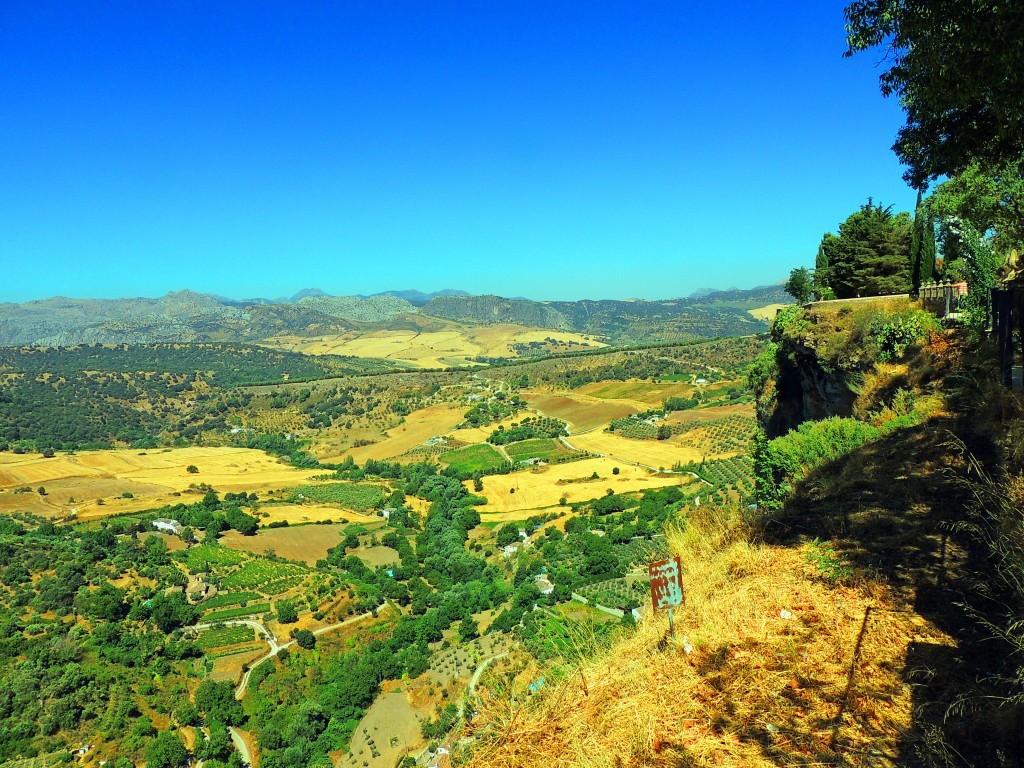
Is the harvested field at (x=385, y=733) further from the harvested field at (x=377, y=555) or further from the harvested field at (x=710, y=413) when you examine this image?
the harvested field at (x=710, y=413)

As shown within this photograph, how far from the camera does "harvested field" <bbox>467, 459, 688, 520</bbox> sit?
2178 inches

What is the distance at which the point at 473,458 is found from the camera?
75.0 meters

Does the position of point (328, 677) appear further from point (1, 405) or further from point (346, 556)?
point (1, 405)

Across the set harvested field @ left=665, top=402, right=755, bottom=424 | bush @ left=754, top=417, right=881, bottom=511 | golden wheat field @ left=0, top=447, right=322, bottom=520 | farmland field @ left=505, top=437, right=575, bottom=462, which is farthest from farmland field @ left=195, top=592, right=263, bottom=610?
harvested field @ left=665, top=402, right=755, bottom=424

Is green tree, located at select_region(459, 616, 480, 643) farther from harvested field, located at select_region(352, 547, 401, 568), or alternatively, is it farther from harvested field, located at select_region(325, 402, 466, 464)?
harvested field, located at select_region(325, 402, 466, 464)

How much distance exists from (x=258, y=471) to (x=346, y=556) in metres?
36.1

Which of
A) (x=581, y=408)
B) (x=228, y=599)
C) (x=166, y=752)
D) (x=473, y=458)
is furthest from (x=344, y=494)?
(x=581, y=408)

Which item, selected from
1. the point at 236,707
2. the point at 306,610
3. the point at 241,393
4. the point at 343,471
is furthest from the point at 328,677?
the point at 241,393

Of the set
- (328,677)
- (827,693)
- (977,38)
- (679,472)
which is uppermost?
(977,38)

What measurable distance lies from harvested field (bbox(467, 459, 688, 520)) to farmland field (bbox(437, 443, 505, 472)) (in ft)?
18.9

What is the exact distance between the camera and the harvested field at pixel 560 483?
5531 centimetres

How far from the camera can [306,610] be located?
3900 cm

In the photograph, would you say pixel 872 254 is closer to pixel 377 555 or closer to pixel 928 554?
pixel 928 554

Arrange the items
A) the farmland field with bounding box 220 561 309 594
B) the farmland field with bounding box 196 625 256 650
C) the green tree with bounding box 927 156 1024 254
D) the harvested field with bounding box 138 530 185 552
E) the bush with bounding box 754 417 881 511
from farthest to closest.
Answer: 1. the harvested field with bounding box 138 530 185 552
2. the farmland field with bounding box 220 561 309 594
3. the farmland field with bounding box 196 625 256 650
4. the green tree with bounding box 927 156 1024 254
5. the bush with bounding box 754 417 881 511
